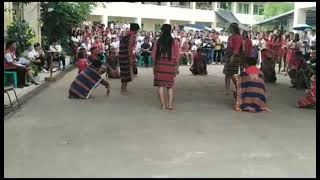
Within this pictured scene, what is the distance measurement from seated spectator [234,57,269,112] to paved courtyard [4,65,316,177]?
265 millimetres

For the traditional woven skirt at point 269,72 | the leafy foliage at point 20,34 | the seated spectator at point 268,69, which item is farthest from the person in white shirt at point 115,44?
the traditional woven skirt at point 269,72

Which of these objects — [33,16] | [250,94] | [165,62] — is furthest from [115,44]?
[250,94]

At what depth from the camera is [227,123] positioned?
955 cm

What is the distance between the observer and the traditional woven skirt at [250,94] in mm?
10891

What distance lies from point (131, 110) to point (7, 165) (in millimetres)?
4665

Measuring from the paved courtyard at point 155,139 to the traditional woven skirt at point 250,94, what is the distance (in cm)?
26

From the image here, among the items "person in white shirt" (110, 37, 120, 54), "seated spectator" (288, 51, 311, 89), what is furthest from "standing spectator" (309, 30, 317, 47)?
"person in white shirt" (110, 37, 120, 54)

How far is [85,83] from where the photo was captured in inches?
506

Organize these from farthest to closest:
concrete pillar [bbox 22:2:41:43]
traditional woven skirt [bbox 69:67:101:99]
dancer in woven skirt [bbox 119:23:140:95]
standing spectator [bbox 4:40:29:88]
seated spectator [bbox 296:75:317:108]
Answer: concrete pillar [bbox 22:2:41:43], standing spectator [bbox 4:40:29:88], dancer in woven skirt [bbox 119:23:140:95], traditional woven skirt [bbox 69:67:101:99], seated spectator [bbox 296:75:317:108]

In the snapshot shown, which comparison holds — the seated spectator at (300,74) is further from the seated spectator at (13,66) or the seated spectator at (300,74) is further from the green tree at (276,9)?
Result: the green tree at (276,9)

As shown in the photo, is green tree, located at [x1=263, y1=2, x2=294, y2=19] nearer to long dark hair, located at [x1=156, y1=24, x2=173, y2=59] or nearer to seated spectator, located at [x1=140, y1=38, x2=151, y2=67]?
seated spectator, located at [x1=140, y1=38, x2=151, y2=67]

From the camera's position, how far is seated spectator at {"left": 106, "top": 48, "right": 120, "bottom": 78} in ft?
60.1

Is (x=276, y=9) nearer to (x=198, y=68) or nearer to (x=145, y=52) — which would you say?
(x=145, y=52)

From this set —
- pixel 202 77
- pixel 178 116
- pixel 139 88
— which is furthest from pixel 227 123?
pixel 202 77
